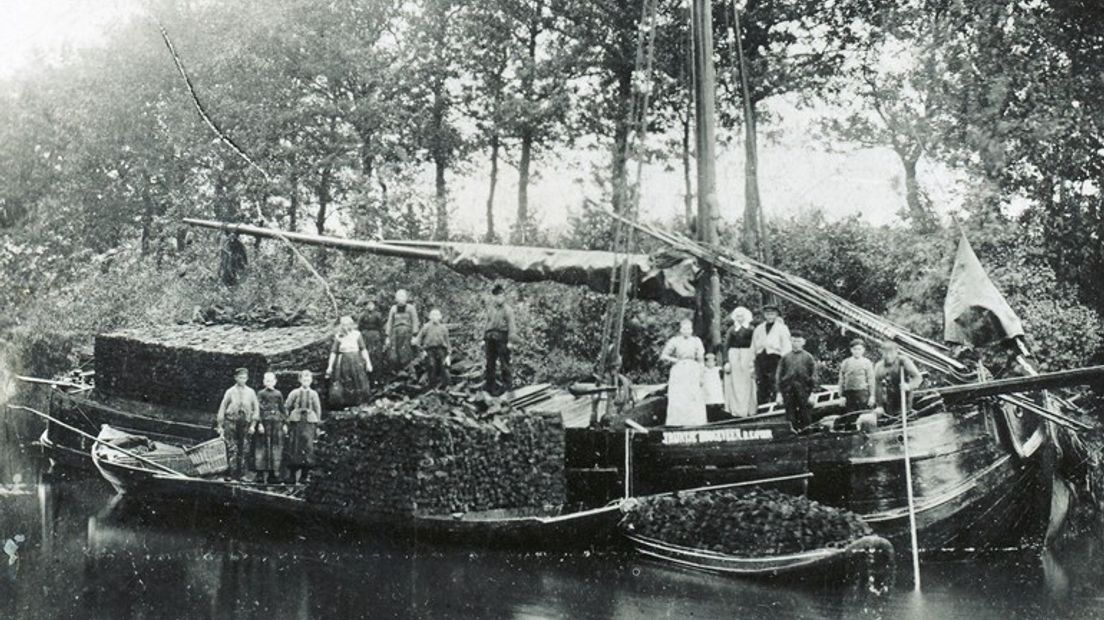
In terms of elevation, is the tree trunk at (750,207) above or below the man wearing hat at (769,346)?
above

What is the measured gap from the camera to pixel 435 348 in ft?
52.7

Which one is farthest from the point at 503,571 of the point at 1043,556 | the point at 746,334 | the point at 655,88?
the point at 655,88

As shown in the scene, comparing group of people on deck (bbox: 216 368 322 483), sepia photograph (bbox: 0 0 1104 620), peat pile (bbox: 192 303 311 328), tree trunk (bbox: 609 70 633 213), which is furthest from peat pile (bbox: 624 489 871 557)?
tree trunk (bbox: 609 70 633 213)

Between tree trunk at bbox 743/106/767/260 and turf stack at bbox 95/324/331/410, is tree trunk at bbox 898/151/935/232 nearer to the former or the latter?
tree trunk at bbox 743/106/767/260

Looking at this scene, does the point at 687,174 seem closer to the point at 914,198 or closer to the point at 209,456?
the point at 914,198

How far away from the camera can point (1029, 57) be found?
44.9ft

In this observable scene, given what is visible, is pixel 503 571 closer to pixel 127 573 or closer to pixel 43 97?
pixel 127 573

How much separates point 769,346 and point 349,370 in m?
6.90

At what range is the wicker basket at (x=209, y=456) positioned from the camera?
1633 centimetres

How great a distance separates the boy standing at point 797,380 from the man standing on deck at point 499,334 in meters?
4.76

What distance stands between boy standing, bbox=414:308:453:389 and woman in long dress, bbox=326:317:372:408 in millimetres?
969

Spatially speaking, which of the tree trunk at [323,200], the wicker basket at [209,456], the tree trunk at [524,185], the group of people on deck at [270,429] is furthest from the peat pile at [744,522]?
the tree trunk at [524,185]

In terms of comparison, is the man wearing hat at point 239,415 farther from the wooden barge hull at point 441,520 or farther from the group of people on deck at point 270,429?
the wooden barge hull at point 441,520

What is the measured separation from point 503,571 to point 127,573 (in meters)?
4.28
